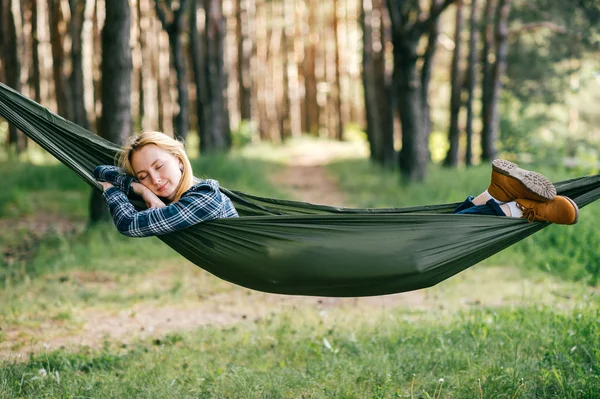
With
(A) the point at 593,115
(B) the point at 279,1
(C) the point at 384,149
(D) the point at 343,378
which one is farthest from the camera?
(A) the point at 593,115

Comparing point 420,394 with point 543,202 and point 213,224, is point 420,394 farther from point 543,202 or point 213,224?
point 213,224

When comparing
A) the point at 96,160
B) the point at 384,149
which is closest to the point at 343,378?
the point at 96,160

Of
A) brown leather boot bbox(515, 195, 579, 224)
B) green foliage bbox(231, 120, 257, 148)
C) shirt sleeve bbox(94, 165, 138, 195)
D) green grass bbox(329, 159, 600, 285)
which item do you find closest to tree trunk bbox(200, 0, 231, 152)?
green grass bbox(329, 159, 600, 285)

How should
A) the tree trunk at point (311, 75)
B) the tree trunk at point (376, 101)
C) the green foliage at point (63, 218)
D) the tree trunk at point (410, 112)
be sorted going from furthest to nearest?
the tree trunk at point (311, 75), the tree trunk at point (376, 101), the tree trunk at point (410, 112), the green foliage at point (63, 218)

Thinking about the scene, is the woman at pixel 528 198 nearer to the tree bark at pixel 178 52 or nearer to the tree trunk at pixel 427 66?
the tree bark at pixel 178 52

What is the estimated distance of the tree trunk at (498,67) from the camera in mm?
10297

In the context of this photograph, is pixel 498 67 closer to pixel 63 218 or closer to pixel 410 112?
pixel 410 112

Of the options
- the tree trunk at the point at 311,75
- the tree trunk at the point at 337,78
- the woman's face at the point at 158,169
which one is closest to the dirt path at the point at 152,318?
the woman's face at the point at 158,169

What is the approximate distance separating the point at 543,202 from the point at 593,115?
22.2 m

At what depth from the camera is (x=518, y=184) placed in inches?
114

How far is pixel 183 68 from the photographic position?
10383mm

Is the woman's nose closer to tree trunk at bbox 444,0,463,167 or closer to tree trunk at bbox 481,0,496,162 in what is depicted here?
tree trunk at bbox 481,0,496,162

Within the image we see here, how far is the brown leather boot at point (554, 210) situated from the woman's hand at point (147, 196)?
1.58 m

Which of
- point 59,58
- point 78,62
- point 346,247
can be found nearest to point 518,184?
point 346,247
